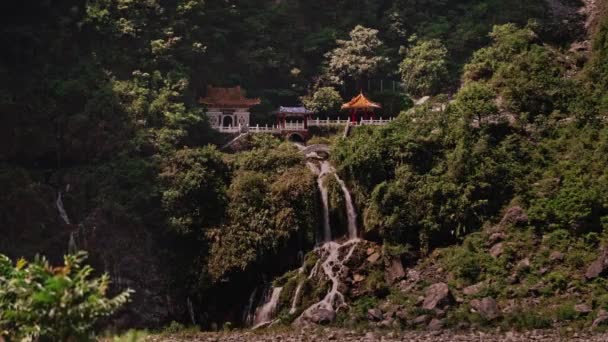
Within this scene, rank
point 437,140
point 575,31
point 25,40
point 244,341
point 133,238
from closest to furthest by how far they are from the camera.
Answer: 1. point 244,341
2. point 133,238
3. point 437,140
4. point 25,40
5. point 575,31

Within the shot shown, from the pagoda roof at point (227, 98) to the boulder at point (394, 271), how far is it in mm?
15309

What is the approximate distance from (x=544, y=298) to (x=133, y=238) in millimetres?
17463

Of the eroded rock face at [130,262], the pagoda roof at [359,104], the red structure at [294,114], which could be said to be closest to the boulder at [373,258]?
the eroded rock face at [130,262]

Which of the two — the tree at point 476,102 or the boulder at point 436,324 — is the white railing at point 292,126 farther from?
the boulder at point 436,324

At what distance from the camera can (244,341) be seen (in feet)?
117

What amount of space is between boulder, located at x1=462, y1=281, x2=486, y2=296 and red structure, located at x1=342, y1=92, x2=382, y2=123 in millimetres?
16450

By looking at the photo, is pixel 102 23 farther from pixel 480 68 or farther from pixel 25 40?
pixel 480 68

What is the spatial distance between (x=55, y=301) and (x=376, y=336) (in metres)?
20.6

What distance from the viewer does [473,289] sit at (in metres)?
38.6

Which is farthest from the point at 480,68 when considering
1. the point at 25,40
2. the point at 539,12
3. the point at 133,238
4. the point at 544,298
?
the point at 25,40

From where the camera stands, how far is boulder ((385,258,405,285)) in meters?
40.3

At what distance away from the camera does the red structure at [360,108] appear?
5294 cm

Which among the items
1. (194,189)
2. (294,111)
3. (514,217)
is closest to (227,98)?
(294,111)

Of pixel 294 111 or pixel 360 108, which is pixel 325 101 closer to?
pixel 360 108
